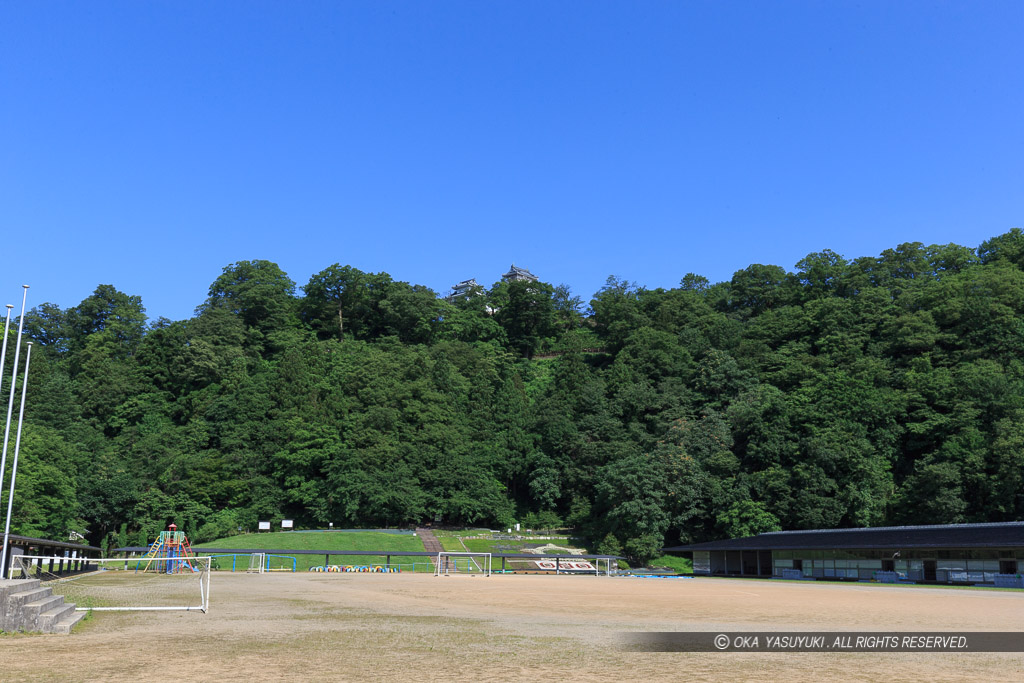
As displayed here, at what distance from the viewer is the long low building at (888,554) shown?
35.5 meters

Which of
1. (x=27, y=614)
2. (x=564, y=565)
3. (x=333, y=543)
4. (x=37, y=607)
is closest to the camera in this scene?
(x=27, y=614)

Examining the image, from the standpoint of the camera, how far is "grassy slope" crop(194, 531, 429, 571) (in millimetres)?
54938

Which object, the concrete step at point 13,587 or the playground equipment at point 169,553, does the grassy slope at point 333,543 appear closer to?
the playground equipment at point 169,553

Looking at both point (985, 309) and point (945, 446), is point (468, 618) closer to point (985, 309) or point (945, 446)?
point (945, 446)

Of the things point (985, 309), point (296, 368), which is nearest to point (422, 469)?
point (296, 368)

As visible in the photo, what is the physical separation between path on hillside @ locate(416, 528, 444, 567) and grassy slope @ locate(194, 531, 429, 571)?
1.83ft

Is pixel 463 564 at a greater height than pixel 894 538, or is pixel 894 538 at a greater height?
pixel 894 538

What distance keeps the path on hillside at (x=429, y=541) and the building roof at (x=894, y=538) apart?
67.1 feet

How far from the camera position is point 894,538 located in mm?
40156

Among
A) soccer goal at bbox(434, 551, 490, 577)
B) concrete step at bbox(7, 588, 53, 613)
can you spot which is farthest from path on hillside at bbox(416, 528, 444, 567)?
concrete step at bbox(7, 588, 53, 613)

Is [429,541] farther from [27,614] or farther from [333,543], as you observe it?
[27,614]

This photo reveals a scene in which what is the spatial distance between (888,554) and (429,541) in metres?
A: 34.3

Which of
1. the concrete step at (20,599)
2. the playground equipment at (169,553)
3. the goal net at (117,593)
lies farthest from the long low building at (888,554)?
the concrete step at (20,599)

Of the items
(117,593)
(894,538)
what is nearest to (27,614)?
(117,593)
